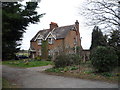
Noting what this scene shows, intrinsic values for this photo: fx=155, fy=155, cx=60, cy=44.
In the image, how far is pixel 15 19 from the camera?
786 centimetres

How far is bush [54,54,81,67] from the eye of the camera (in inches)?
650

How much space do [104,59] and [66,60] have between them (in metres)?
5.67

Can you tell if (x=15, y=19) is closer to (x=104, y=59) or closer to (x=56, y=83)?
(x=56, y=83)

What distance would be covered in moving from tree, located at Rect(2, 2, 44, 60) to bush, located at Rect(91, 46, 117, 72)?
5.75 meters

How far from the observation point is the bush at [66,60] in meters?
16.5

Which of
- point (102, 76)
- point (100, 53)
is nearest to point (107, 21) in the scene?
point (100, 53)

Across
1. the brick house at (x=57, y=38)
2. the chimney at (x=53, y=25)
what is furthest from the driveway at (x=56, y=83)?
the chimney at (x=53, y=25)

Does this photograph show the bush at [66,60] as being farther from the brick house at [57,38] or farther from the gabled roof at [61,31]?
the gabled roof at [61,31]

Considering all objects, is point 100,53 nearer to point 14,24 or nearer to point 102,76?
point 102,76

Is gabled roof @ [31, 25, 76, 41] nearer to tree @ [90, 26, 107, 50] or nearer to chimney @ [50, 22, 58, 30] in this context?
chimney @ [50, 22, 58, 30]

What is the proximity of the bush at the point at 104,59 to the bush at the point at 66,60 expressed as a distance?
469 centimetres

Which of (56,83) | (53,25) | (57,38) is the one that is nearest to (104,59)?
(56,83)

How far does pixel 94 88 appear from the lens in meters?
8.46

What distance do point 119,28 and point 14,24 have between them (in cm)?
896
